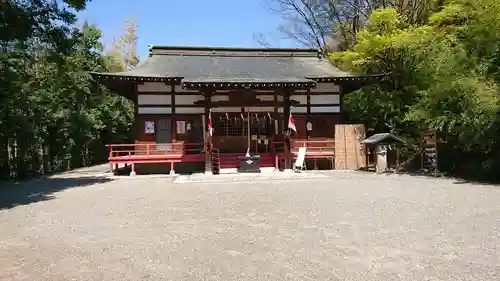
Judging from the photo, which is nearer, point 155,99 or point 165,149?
point 165,149

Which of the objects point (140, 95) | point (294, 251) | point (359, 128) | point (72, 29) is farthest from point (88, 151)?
point (294, 251)

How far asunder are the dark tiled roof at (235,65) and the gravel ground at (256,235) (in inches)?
278

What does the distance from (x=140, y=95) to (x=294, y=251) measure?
12845 mm

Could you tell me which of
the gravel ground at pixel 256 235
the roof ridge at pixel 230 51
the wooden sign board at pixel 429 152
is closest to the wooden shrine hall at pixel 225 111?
the roof ridge at pixel 230 51

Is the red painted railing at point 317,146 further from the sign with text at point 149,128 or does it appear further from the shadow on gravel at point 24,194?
the shadow on gravel at point 24,194

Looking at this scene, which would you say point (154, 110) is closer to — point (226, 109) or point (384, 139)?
point (226, 109)

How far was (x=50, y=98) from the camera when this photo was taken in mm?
19078

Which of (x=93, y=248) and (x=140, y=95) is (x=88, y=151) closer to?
(x=140, y=95)

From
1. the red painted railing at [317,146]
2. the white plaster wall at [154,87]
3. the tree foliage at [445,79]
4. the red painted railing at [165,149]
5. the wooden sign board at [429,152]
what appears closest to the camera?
the tree foliage at [445,79]

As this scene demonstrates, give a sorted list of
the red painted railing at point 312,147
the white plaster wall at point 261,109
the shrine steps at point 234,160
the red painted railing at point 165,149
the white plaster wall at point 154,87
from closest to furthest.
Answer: the red painted railing at point 165,149 → the shrine steps at point 234,160 → the white plaster wall at point 154,87 → the red painted railing at point 312,147 → the white plaster wall at point 261,109

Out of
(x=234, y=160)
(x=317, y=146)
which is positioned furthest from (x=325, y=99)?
(x=234, y=160)

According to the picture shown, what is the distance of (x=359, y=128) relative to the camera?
16469 mm

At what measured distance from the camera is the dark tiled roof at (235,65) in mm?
15945

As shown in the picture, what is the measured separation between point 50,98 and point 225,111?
29.5ft
